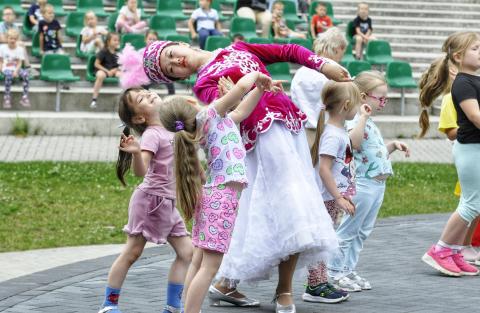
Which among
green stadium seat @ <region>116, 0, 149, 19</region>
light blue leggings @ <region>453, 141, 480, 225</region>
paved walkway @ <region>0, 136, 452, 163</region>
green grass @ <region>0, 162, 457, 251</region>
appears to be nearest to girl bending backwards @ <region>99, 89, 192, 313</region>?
light blue leggings @ <region>453, 141, 480, 225</region>

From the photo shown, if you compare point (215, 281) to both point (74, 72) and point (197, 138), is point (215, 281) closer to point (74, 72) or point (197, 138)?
point (197, 138)

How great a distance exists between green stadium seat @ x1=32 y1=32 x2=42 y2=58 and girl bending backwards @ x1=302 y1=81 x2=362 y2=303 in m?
13.0

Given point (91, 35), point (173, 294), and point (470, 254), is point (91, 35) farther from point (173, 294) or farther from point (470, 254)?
point (173, 294)

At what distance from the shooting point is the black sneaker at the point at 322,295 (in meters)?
7.52

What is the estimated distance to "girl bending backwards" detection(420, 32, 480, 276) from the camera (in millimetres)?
8445

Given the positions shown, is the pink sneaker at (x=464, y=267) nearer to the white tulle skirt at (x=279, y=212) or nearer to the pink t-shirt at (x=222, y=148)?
the white tulle skirt at (x=279, y=212)

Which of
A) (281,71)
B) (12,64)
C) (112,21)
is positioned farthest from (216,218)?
(112,21)

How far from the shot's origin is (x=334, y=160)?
762 centimetres

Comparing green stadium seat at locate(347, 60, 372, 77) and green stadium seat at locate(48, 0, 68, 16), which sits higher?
green stadium seat at locate(347, 60, 372, 77)

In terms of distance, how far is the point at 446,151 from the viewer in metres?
17.2

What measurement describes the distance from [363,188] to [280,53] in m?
1.37

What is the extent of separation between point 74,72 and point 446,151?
6505mm

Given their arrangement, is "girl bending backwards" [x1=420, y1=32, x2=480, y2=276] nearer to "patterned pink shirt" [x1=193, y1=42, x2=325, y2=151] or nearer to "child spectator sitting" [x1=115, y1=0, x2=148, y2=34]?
"patterned pink shirt" [x1=193, y1=42, x2=325, y2=151]

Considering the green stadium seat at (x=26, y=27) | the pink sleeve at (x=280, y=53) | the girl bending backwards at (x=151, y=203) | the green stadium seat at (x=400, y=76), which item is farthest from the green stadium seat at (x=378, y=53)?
the girl bending backwards at (x=151, y=203)
